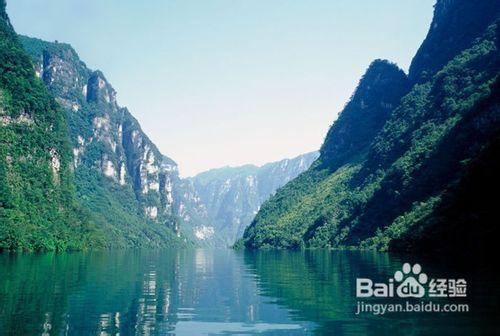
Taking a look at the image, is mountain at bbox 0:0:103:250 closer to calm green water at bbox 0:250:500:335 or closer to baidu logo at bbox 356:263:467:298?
calm green water at bbox 0:250:500:335

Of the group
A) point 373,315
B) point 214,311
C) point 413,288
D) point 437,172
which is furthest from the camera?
point 437,172

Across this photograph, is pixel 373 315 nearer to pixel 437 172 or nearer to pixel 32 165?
pixel 437 172

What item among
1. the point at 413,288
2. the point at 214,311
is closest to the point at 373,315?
the point at 214,311

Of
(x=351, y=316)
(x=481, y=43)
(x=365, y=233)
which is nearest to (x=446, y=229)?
(x=351, y=316)

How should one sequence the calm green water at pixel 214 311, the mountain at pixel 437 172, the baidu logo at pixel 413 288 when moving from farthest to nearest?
the mountain at pixel 437 172
the baidu logo at pixel 413 288
the calm green water at pixel 214 311

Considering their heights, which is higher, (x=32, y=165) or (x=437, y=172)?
(x=32, y=165)

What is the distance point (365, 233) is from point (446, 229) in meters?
73.0

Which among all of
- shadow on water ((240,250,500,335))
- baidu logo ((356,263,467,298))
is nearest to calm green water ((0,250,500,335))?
shadow on water ((240,250,500,335))

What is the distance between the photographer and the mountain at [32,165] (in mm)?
119812

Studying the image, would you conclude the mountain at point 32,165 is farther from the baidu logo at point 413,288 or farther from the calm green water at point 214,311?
the baidu logo at point 413,288

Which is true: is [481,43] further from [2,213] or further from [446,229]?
[2,213]

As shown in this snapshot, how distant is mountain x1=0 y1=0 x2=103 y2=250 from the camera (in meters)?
120

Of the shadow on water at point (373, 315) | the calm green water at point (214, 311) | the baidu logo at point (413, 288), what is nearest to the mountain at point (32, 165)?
the calm green water at point (214, 311)

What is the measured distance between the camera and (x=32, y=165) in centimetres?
15075
